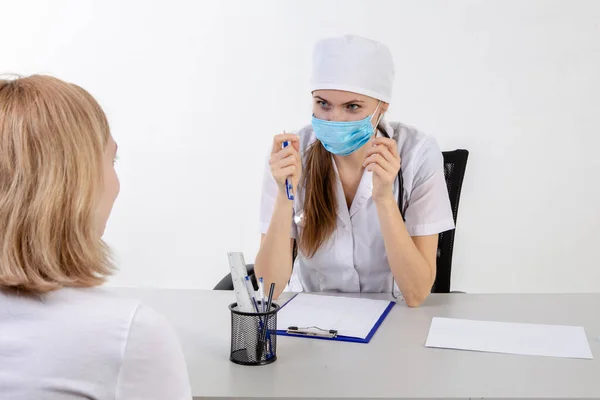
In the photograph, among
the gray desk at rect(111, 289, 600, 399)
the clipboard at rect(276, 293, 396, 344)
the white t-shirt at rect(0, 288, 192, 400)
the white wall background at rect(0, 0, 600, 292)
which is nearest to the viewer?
the white t-shirt at rect(0, 288, 192, 400)

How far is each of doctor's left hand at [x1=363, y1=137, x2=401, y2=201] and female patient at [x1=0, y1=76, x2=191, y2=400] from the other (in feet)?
3.17

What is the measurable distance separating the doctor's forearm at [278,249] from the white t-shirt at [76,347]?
973mm

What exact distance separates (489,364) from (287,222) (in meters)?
0.76

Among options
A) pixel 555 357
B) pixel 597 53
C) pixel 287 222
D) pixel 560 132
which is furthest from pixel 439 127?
pixel 555 357

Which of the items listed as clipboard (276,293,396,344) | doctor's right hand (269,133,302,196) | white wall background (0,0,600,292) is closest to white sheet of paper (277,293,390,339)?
clipboard (276,293,396,344)

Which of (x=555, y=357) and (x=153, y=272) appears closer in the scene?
(x=555, y=357)

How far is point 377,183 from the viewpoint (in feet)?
5.72

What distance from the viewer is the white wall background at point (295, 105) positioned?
2945 mm

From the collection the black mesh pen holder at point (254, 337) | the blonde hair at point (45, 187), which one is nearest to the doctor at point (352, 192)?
the black mesh pen holder at point (254, 337)

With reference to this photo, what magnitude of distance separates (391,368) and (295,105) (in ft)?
7.05

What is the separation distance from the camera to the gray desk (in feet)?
3.66

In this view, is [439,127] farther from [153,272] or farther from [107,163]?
[107,163]

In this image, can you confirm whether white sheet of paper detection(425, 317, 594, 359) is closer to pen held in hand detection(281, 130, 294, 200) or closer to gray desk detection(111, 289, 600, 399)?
gray desk detection(111, 289, 600, 399)

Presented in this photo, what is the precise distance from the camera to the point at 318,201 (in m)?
1.92
